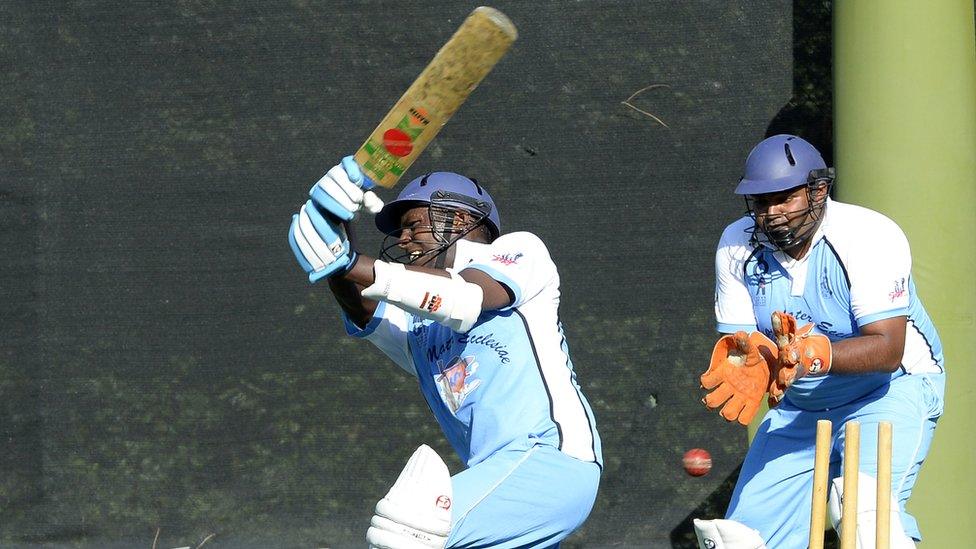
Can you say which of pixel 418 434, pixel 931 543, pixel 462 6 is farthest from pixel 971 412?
pixel 462 6

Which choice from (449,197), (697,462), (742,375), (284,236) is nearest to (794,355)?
(742,375)

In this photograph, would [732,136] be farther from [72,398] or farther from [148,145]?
[72,398]

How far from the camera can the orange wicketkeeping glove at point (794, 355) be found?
2.94 metres

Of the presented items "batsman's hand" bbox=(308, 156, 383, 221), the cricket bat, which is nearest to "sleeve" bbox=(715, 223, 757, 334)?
the cricket bat

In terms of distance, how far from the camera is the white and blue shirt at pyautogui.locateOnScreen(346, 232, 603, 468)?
119 inches

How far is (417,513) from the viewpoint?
9.04ft

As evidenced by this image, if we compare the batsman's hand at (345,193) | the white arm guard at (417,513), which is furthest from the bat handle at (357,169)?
the white arm guard at (417,513)

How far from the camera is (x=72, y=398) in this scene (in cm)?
484

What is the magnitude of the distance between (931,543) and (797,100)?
155 cm

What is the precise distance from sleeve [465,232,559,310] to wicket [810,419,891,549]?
0.76 metres

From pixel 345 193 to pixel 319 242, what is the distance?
0.12 metres

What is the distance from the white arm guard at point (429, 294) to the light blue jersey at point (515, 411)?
0.52 ft

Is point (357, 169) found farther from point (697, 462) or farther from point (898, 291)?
point (697, 462)

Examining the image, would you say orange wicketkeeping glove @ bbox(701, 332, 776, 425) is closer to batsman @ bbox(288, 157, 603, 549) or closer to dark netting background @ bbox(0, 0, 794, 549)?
batsman @ bbox(288, 157, 603, 549)
